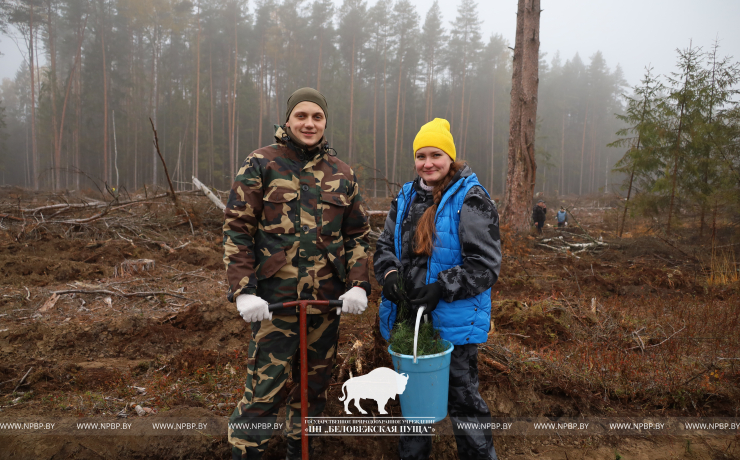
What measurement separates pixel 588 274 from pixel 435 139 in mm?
7495

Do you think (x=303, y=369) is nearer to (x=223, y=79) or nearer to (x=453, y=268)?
(x=453, y=268)

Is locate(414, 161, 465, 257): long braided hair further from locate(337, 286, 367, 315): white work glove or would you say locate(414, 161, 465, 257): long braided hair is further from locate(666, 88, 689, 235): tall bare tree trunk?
locate(666, 88, 689, 235): tall bare tree trunk

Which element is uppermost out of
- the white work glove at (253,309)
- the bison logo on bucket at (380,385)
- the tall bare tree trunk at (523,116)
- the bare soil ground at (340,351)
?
the tall bare tree trunk at (523,116)

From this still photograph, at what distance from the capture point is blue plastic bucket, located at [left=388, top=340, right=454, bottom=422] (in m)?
2.06

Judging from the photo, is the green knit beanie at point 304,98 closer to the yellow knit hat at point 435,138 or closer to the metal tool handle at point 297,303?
the yellow knit hat at point 435,138

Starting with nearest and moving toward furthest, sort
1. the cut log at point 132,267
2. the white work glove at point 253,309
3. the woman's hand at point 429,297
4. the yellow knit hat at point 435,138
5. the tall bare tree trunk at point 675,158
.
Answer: the white work glove at point 253,309, the woman's hand at point 429,297, the yellow knit hat at point 435,138, the cut log at point 132,267, the tall bare tree trunk at point 675,158

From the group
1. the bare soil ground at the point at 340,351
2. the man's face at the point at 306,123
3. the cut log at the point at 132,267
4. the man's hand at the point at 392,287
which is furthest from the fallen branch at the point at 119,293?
the man's hand at the point at 392,287

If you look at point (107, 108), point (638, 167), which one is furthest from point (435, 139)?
point (107, 108)

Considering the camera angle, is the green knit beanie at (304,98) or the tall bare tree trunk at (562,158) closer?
the green knit beanie at (304,98)

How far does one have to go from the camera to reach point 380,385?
2365 millimetres

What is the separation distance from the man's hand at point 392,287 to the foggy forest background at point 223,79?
25.1 metres

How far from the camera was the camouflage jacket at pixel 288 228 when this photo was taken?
2.31 metres

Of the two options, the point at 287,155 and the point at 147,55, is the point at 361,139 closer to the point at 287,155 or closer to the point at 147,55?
the point at 147,55

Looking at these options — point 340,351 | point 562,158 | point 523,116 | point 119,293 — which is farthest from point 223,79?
point 562,158
